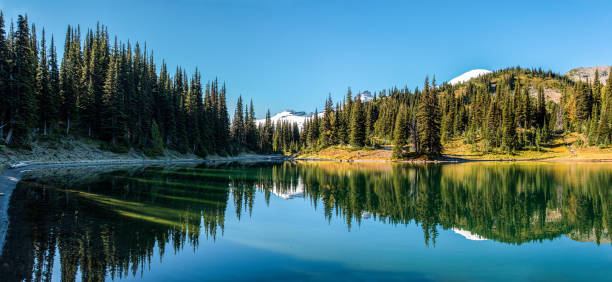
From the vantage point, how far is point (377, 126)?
12075 centimetres

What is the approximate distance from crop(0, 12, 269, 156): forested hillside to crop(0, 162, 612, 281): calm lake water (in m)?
34.2

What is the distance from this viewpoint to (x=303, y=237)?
41.0ft

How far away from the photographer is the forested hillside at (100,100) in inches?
1720

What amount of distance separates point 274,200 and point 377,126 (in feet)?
340

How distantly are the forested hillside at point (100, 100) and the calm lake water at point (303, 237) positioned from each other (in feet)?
112

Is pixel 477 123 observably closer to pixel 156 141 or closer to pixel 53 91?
pixel 156 141

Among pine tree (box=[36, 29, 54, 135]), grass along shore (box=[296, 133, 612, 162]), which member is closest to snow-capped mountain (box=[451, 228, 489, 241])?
pine tree (box=[36, 29, 54, 135])

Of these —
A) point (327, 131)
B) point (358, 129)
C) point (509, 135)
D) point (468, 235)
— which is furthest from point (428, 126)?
point (468, 235)

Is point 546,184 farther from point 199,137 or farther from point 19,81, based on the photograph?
point 199,137

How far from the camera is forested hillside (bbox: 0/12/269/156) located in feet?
143

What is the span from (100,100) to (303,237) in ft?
216

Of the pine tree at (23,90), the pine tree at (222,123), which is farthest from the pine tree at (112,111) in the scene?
the pine tree at (222,123)

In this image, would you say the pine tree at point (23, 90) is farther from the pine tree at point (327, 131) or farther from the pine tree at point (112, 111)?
the pine tree at point (327, 131)

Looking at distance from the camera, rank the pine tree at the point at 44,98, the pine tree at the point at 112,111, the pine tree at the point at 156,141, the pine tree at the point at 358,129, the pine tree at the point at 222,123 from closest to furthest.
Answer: the pine tree at the point at 44,98
the pine tree at the point at 112,111
the pine tree at the point at 156,141
the pine tree at the point at 358,129
the pine tree at the point at 222,123
